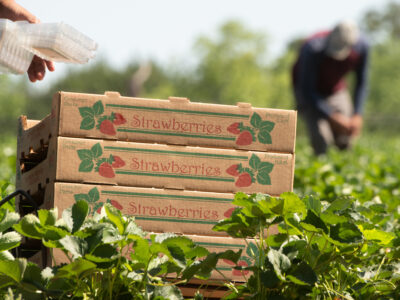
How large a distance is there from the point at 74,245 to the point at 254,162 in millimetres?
859

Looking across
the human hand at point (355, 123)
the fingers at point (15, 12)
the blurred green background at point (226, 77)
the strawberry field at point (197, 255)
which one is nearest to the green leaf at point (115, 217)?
the strawberry field at point (197, 255)

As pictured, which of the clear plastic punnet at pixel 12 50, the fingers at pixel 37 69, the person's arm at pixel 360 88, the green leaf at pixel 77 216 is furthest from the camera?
the person's arm at pixel 360 88

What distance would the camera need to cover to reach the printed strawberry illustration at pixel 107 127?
2.26 meters

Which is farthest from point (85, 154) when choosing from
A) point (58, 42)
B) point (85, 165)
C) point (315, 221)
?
point (315, 221)

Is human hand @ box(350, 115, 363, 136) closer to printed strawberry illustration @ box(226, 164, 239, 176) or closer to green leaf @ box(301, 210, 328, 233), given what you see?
printed strawberry illustration @ box(226, 164, 239, 176)

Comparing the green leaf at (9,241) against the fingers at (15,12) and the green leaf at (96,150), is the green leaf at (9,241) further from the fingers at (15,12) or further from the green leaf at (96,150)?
the fingers at (15,12)

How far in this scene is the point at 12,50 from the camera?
2.19 m

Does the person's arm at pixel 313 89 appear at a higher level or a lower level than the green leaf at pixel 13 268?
higher

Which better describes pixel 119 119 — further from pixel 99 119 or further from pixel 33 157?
pixel 33 157

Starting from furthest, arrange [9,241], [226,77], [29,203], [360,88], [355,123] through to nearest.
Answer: [226,77], [360,88], [355,123], [29,203], [9,241]

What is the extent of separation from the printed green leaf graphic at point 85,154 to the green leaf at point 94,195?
0.11 meters

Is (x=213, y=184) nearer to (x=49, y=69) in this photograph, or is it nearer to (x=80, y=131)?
(x=80, y=131)

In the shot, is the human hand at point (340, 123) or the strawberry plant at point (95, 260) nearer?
the strawberry plant at point (95, 260)

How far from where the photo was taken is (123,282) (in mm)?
1835
